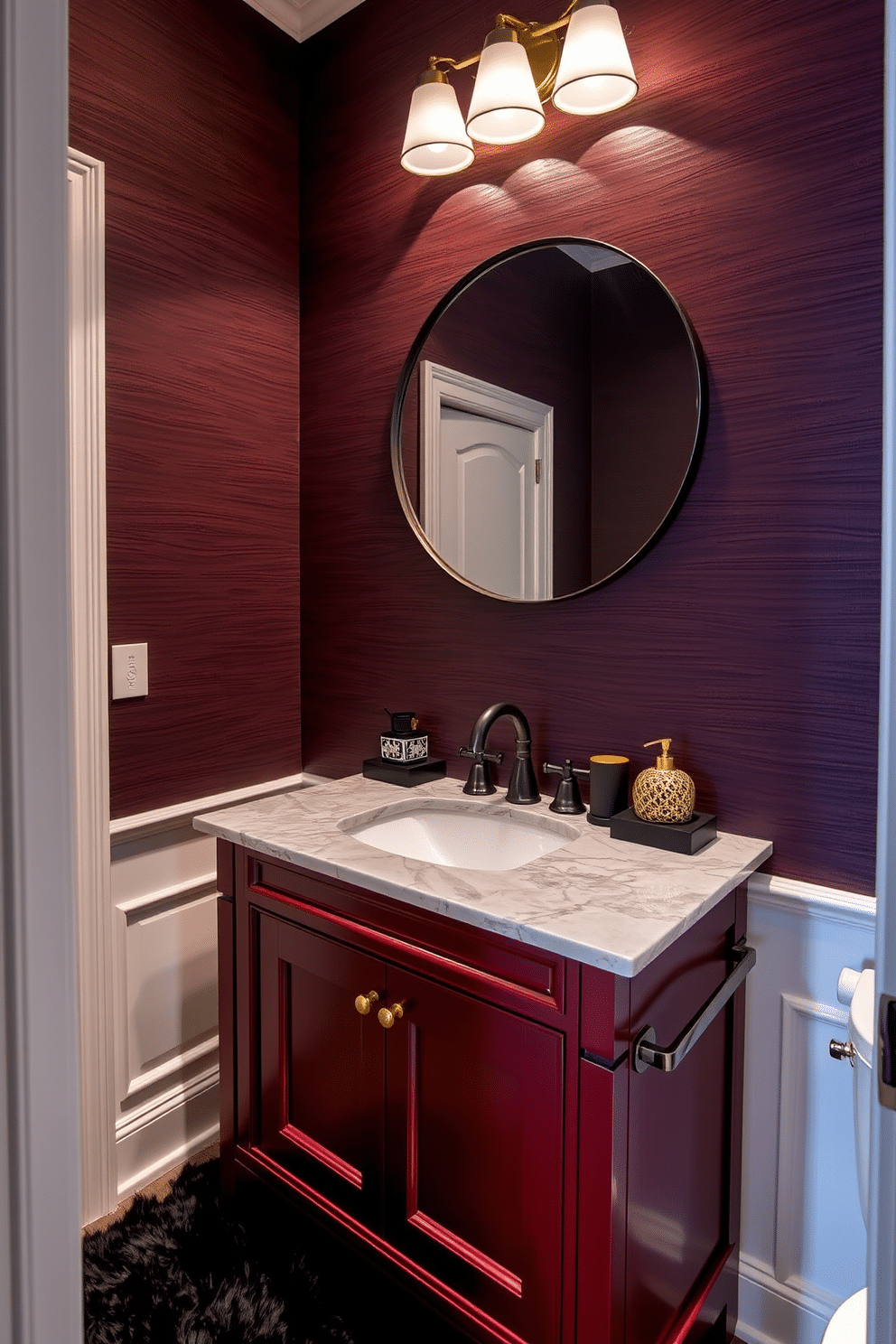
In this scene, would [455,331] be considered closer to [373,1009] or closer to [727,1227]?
[373,1009]

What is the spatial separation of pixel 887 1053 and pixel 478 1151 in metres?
0.83

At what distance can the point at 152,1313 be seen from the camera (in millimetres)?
1445

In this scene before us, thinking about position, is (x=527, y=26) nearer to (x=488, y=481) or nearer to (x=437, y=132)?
(x=437, y=132)

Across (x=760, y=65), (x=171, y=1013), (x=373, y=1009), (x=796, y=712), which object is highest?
(x=760, y=65)

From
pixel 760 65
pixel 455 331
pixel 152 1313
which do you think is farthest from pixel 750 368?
pixel 152 1313

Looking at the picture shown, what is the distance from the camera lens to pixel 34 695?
471 mm

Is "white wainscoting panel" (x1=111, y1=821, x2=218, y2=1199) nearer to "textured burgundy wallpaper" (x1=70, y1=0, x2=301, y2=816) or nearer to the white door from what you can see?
"textured burgundy wallpaper" (x1=70, y1=0, x2=301, y2=816)

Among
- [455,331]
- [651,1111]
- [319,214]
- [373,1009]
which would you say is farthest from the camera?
[319,214]

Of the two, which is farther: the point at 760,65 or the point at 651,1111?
the point at 760,65

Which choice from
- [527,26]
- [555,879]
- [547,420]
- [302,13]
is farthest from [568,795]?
[302,13]

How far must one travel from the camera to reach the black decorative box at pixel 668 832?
1333 millimetres

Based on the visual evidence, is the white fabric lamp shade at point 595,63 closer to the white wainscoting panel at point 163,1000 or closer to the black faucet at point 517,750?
the black faucet at point 517,750

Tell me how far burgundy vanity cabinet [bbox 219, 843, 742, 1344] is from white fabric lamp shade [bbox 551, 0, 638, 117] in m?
1.41

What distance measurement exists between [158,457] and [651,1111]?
157 cm
